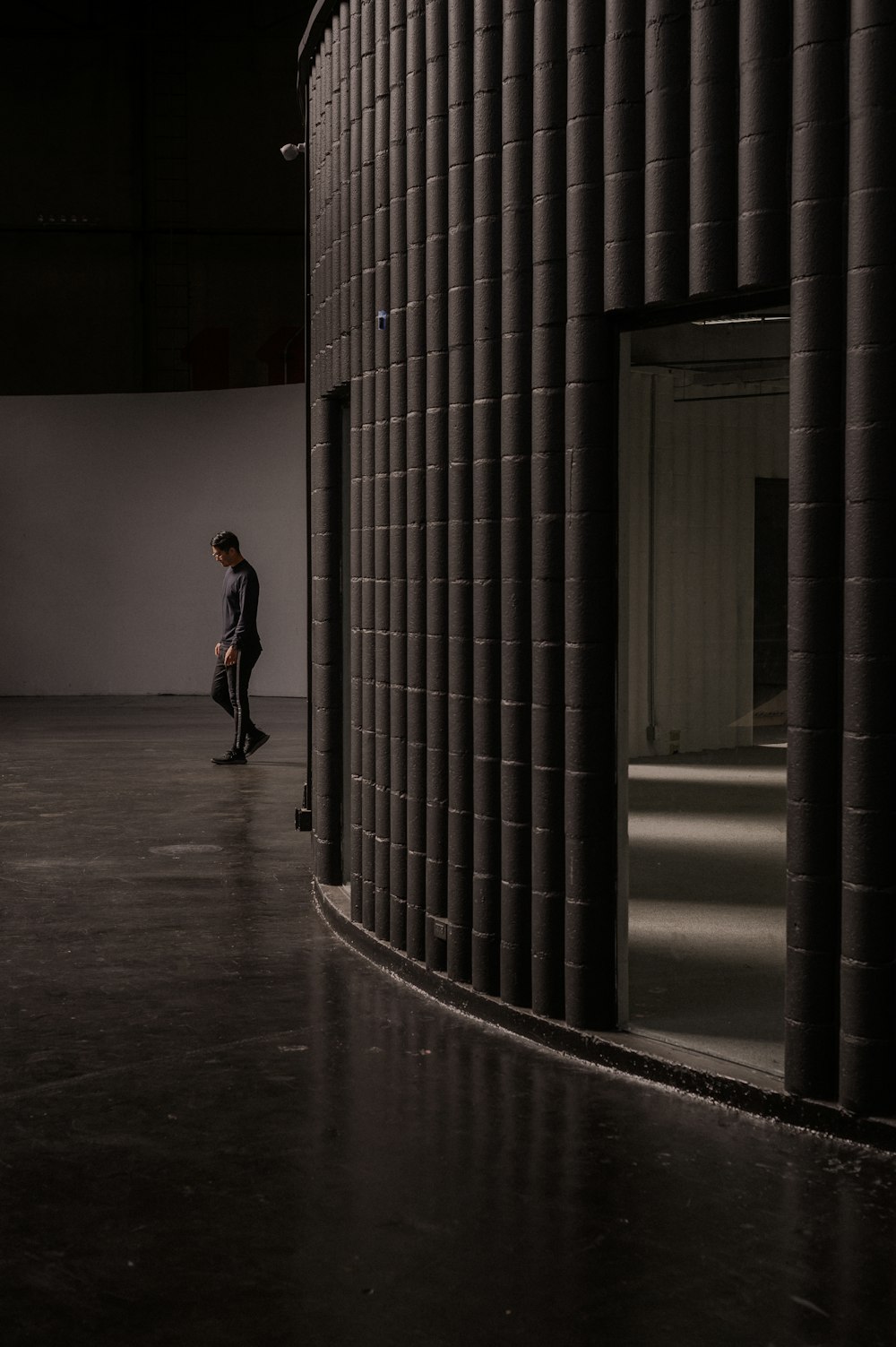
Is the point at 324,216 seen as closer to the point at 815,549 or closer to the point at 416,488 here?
the point at 416,488

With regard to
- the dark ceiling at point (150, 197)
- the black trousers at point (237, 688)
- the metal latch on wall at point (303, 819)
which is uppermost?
the dark ceiling at point (150, 197)

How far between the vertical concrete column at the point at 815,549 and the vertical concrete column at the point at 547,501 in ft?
2.68

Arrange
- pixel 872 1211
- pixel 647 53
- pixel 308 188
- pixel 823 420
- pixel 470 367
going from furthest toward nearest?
pixel 308 188, pixel 470 367, pixel 647 53, pixel 823 420, pixel 872 1211

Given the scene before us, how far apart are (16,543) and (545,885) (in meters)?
13.3

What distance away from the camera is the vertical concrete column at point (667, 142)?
3906 mm

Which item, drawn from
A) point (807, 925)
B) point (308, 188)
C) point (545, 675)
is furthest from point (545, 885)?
point (308, 188)

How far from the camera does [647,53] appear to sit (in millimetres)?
3969

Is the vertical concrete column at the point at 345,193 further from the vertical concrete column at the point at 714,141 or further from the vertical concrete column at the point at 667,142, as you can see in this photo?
the vertical concrete column at the point at 714,141

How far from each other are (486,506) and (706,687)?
1.91m

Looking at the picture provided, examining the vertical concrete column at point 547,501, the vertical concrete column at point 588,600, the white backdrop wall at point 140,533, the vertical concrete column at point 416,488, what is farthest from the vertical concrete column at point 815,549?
the white backdrop wall at point 140,533

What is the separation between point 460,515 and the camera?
476cm

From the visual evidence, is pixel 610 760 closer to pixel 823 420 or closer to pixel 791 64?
pixel 823 420

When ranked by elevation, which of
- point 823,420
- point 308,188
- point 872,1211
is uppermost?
point 308,188

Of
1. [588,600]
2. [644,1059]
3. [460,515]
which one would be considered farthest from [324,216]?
[644,1059]
